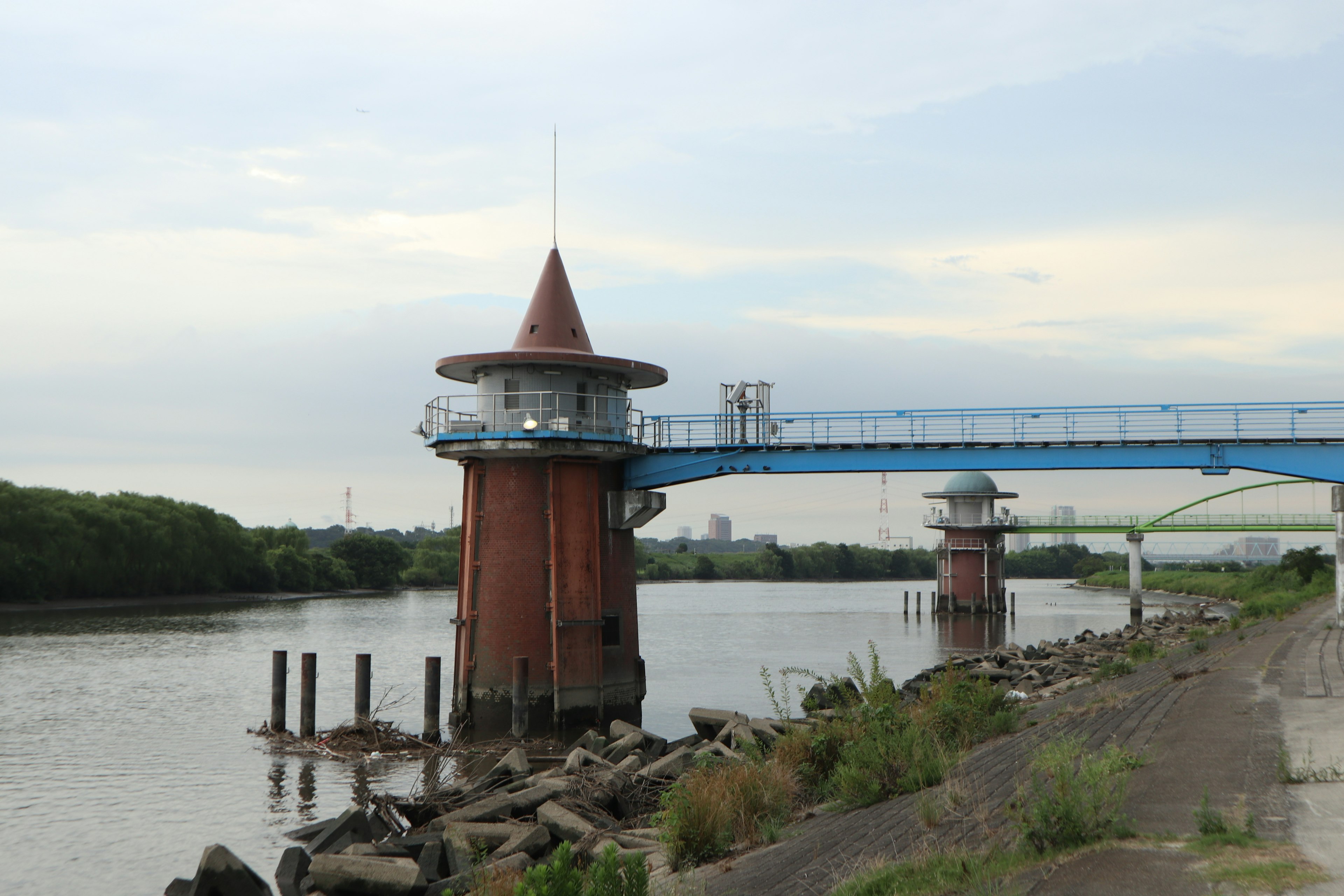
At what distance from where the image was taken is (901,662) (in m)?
46.3

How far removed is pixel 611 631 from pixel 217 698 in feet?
51.4

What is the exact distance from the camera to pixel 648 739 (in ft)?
68.9

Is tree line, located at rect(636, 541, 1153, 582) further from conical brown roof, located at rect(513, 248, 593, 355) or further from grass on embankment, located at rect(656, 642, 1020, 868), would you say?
grass on embankment, located at rect(656, 642, 1020, 868)

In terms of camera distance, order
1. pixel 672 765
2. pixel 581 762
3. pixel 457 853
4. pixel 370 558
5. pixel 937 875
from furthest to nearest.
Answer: pixel 370 558, pixel 581 762, pixel 672 765, pixel 457 853, pixel 937 875

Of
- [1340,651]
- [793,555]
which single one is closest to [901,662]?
[1340,651]

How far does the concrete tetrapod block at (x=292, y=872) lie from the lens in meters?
13.1

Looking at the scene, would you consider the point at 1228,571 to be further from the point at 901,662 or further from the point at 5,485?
the point at 5,485

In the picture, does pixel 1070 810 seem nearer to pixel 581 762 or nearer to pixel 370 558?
pixel 581 762

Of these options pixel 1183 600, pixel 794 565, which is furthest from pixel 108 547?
pixel 794 565

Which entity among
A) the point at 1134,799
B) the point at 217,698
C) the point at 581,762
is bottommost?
the point at 217,698

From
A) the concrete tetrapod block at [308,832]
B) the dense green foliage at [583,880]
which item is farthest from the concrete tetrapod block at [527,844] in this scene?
the dense green foliage at [583,880]

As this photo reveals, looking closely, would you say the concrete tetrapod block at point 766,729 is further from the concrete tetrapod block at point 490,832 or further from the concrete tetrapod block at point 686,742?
the concrete tetrapod block at point 490,832

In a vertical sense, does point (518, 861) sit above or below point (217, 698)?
above

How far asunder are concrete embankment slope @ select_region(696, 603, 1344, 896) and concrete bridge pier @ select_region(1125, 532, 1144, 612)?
2009 inches
